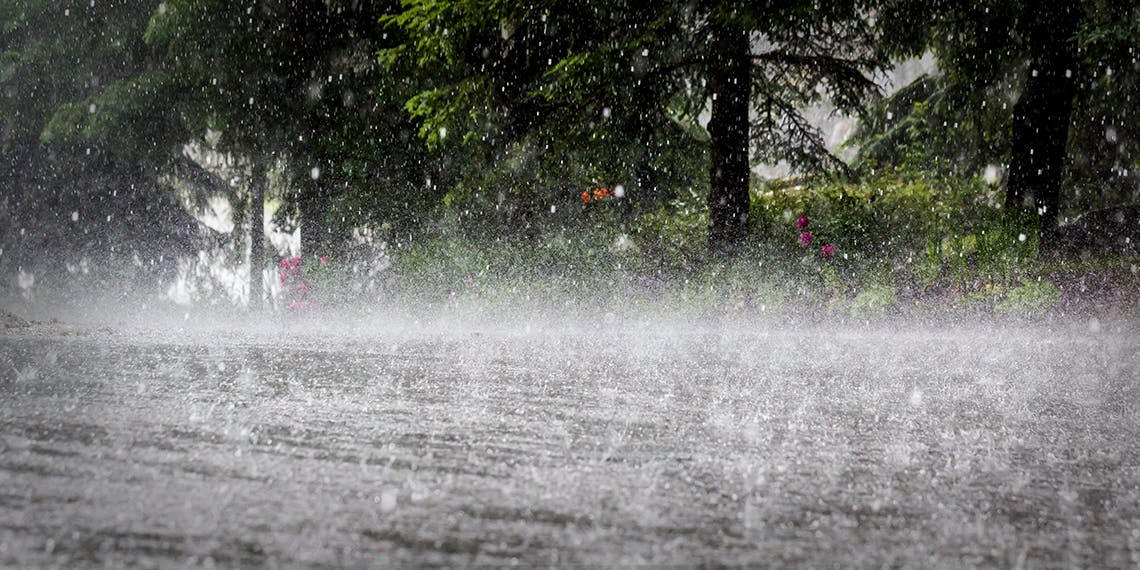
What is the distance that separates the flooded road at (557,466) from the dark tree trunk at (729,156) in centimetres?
532

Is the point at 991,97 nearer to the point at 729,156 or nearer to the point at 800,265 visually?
the point at 800,265

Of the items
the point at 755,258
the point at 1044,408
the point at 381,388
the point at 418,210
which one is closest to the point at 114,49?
the point at 418,210

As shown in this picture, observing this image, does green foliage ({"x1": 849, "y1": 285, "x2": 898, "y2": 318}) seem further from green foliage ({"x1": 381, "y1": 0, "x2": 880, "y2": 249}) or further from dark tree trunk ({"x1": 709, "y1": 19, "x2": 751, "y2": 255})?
green foliage ({"x1": 381, "y1": 0, "x2": 880, "y2": 249})

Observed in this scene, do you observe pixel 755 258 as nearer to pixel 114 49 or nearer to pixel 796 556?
pixel 796 556

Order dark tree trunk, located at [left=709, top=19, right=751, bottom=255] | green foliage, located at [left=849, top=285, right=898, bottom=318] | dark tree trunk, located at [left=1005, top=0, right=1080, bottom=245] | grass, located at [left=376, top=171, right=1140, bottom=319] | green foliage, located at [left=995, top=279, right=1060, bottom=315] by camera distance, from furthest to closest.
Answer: dark tree trunk, located at [left=709, top=19, right=751, bottom=255] < dark tree trunk, located at [left=1005, top=0, right=1080, bottom=245] < green foliage, located at [left=849, top=285, right=898, bottom=318] < grass, located at [left=376, top=171, right=1140, bottom=319] < green foliage, located at [left=995, top=279, right=1060, bottom=315]

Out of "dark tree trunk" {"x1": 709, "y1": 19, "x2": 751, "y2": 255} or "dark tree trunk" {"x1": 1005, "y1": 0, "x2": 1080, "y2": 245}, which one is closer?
"dark tree trunk" {"x1": 1005, "y1": 0, "x2": 1080, "y2": 245}

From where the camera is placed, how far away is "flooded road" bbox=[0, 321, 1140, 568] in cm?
128

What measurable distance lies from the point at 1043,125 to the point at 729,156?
3143mm

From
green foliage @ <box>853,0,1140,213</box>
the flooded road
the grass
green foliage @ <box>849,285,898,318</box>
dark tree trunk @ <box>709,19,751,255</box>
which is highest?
green foliage @ <box>853,0,1140,213</box>

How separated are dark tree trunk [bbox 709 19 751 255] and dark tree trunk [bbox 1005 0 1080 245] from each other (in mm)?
2650

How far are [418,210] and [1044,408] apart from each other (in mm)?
10604

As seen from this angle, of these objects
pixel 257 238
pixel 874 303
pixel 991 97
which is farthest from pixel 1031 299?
pixel 257 238

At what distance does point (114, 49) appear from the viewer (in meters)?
13.8

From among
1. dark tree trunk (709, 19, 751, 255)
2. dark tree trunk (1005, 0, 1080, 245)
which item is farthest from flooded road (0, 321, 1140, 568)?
dark tree trunk (1005, 0, 1080, 245)
